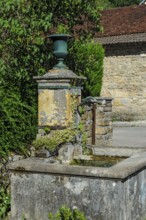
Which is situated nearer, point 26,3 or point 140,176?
point 140,176

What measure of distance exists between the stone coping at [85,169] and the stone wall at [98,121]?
10.1 feet

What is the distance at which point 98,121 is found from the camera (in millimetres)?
9062

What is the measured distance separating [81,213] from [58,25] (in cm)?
530

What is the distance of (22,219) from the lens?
509 centimetres

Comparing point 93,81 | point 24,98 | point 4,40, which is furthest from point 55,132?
point 93,81

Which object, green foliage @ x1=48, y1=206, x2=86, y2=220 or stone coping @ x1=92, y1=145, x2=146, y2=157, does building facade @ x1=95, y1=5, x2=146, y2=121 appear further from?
green foliage @ x1=48, y1=206, x2=86, y2=220

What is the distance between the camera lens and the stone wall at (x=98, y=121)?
842cm

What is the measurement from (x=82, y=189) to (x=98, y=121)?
4312 mm

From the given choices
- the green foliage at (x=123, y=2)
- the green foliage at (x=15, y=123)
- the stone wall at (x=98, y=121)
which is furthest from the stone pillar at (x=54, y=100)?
the green foliage at (x=123, y=2)

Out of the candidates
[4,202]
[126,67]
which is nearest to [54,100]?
[4,202]

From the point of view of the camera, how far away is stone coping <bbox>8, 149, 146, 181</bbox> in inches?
183

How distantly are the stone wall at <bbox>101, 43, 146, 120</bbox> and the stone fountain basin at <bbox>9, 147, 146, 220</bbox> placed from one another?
13.9m

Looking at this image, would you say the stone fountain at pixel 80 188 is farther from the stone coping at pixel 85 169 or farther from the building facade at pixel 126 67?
the building facade at pixel 126 67

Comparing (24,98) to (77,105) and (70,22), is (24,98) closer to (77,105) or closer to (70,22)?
(77,105)
